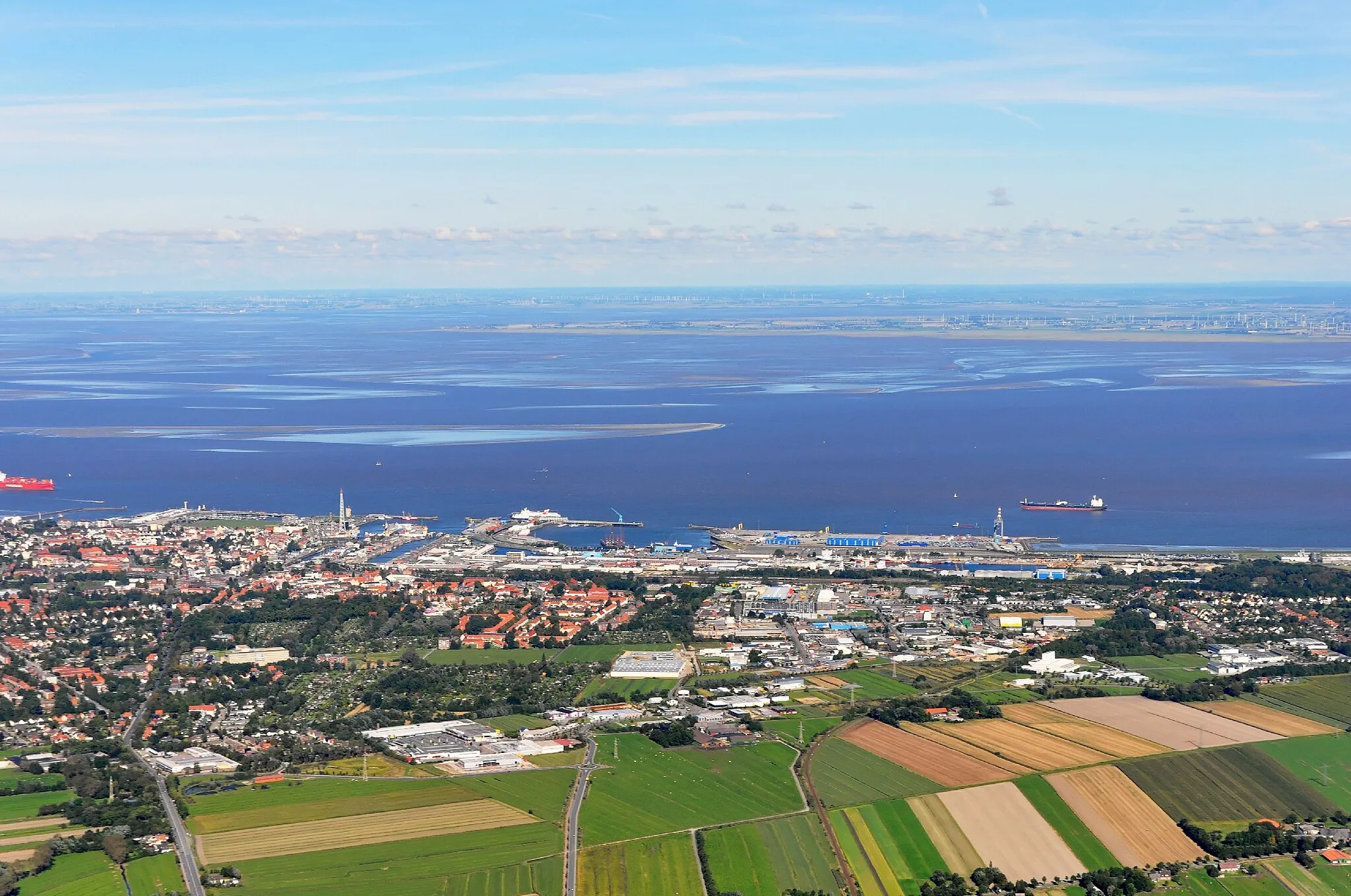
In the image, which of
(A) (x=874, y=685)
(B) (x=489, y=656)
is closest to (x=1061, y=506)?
(A) (x=874, y=685)

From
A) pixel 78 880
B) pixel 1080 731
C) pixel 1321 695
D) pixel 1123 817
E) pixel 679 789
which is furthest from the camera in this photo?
pixel 1321 695

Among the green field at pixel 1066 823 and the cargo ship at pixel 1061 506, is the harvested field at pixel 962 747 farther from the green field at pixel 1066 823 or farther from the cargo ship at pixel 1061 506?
the cargo ship at pixel 1061 506

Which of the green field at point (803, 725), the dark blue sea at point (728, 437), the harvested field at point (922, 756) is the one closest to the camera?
the harvested field at point (922, 756)

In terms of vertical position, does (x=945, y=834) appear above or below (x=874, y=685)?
above

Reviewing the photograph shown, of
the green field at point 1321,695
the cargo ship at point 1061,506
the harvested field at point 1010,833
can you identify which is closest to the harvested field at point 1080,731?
the harvested field at point 1010,833

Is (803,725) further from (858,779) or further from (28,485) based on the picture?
(28,485)

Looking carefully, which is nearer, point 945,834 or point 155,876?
point 155,876

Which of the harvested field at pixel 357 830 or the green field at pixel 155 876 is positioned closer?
the green field at pixel 155 876
